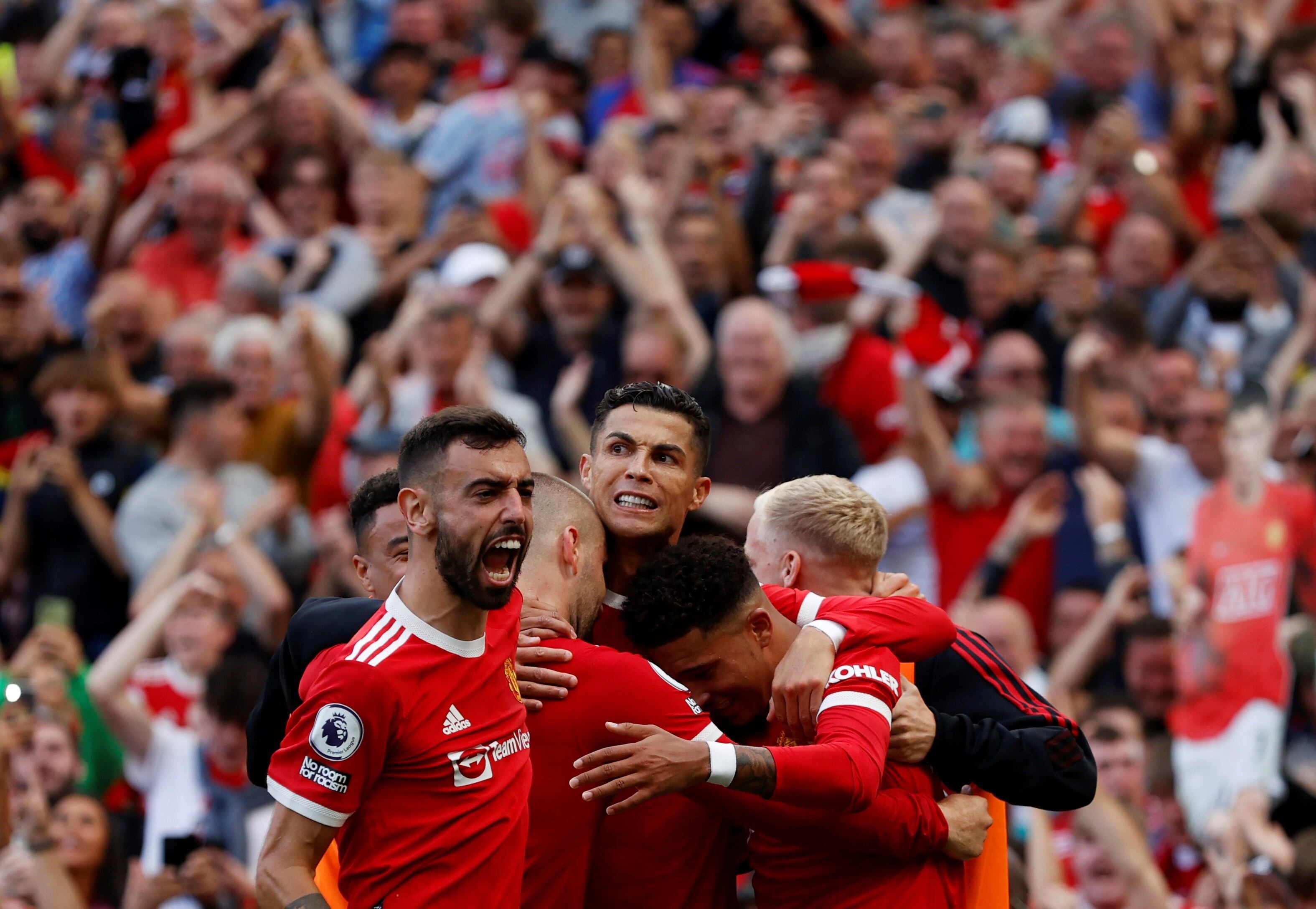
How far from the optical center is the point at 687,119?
400 inches

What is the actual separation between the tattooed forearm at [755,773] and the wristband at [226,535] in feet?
15.5

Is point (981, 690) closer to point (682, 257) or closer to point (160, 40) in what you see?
point (682, 257)

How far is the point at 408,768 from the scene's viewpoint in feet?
11.5

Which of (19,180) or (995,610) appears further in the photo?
(19,180)

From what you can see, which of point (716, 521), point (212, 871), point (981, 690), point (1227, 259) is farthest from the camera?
point (1227, 259)

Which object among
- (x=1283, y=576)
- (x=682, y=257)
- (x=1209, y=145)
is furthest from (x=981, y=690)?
(x=1209, y=145)

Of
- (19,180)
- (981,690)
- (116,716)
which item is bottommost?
(19,180)

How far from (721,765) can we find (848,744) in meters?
0.29

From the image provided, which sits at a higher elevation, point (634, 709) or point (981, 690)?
point (634, 709)

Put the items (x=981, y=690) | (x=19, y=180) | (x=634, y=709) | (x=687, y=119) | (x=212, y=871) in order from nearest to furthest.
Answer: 1. (x=634, y=709)
2. (x=981, y=690)
3. (x=212, y=871)
4. (x=687, y=119)
5. (x=19, y=180)

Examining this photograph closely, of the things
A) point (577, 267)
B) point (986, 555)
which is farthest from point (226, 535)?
point (986, 555)

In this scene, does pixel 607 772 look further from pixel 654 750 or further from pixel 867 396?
pixel 867 396

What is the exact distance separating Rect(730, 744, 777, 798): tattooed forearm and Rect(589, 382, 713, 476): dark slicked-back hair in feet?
3.18

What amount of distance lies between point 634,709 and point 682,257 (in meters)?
5.64
